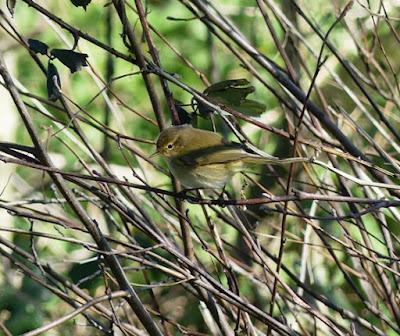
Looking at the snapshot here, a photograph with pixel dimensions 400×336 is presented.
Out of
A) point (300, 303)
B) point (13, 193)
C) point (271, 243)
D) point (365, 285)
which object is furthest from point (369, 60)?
point (13, 193)

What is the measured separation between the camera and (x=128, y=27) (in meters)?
2.53

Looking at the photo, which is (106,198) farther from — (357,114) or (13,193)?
(13,193)

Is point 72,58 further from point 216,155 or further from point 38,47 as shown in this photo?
point 216,155

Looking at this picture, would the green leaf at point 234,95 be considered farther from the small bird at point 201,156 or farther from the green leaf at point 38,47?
the green leaf at point 38,47

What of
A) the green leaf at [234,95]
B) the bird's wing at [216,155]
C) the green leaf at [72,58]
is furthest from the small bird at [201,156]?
the green leaf at [72,58]

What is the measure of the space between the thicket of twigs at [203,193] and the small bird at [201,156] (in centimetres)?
8

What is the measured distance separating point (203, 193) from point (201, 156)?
275 mm

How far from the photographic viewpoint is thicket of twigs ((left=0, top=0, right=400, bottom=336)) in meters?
2.37

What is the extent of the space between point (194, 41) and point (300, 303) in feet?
17.2

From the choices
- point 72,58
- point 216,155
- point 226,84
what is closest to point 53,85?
point 72,58

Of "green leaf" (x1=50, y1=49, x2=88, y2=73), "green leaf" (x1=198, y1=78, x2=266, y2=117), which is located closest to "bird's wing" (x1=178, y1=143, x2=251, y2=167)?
"green leaf" (x1=198, y1=78, x2=266, y2=117)

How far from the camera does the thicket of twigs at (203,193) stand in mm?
2367

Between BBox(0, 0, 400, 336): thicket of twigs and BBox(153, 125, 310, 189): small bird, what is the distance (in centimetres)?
8

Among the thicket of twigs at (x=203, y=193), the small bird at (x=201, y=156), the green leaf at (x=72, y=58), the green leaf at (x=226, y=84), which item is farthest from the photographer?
the small bird at (x=201, y=156)
